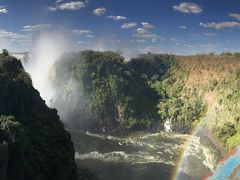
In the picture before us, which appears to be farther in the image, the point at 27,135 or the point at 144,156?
the point at 144,156

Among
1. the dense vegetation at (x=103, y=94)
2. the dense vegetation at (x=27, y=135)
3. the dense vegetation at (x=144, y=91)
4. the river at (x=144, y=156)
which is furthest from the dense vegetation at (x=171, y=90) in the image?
the dense vegetation at (x=27, y=135)

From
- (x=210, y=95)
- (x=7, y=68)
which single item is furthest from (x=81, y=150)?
(x=210, y=95)

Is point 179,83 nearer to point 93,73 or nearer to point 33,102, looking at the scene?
point 93,73

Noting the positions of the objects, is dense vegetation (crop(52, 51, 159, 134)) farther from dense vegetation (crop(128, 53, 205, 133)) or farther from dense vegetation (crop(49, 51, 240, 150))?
dense vegetation (crop(128, 53, 205, 133))

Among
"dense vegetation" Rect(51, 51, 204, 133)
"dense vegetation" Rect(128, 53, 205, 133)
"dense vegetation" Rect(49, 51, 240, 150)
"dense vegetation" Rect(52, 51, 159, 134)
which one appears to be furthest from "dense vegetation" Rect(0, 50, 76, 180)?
"dense vegetation" Rect(128, 53, 205, 133)

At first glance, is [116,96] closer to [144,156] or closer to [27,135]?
[144,156]

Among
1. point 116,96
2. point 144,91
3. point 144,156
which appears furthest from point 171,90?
point 144,156
